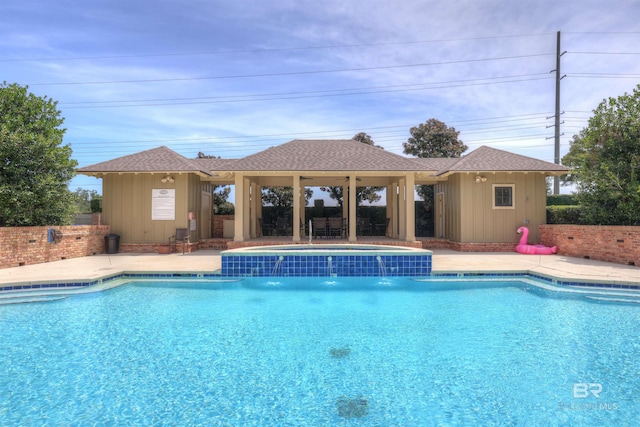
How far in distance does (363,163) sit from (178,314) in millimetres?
9331

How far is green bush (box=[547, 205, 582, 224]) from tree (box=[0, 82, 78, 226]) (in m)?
16.4

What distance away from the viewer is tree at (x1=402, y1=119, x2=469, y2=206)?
25.0 m

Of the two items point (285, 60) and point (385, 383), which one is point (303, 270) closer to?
point (385, 383)

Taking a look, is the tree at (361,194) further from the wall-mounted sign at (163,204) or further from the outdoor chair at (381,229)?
the wall-mounted sign at (163,204)

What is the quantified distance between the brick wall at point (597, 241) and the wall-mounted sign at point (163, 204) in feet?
44.4

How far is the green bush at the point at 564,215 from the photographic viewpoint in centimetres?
1280

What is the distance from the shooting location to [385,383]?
3.48 metres

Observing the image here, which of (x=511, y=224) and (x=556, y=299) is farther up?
(x=511, y=224)

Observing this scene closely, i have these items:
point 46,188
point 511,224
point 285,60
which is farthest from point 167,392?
point 285,60

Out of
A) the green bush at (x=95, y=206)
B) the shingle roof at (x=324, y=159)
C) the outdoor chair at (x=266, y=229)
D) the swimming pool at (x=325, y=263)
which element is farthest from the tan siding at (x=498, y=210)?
the green bush at (x=95, y=206)

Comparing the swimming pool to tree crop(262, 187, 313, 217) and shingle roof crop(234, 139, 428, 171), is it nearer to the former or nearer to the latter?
shingle roof crop(234, 139, 428, 171)

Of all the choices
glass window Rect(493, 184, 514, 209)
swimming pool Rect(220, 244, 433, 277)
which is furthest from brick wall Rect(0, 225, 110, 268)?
glass window Rect(493, 184, 514, 209)

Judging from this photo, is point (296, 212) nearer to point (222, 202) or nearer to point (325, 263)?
point (325, 263)

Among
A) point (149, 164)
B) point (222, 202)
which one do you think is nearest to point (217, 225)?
point (222, 202)
